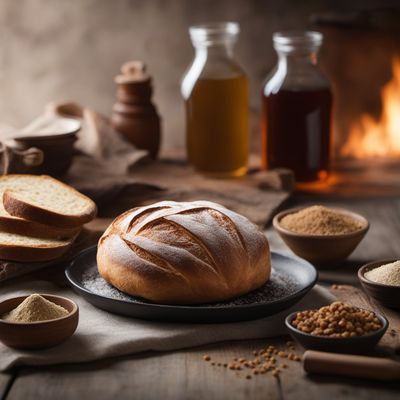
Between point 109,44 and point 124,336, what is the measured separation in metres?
2.37

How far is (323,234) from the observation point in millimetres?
2449

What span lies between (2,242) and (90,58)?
6.28ft

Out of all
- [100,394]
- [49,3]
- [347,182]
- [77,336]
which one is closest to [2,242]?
[77,336]

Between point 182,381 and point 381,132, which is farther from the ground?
point 182,381

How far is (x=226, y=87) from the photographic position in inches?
131

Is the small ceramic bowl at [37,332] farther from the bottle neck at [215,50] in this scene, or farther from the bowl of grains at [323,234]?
the bottle neck at [215,50]

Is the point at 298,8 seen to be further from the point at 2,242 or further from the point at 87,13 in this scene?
the point at 2,242

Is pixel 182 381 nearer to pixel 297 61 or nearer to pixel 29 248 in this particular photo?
pixel 29 248

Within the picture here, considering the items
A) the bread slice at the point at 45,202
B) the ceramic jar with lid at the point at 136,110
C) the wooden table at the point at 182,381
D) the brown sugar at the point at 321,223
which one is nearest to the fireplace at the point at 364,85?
the ceramic jar with lid at the point at 136,110

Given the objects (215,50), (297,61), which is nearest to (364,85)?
(297,61)

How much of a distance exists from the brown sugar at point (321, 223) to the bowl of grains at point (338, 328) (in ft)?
1.82

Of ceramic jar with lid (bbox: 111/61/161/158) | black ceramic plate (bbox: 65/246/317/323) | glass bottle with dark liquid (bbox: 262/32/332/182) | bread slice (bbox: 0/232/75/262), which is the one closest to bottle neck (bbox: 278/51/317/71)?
glass bottle with dark liquid (bbox: 262/32/332/182)

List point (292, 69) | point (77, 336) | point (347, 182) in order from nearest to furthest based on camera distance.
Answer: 1. point (77, 336)
2. point (292, 69)
3. point (347, 182)

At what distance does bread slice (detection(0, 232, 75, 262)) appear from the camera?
2295 millimetres
